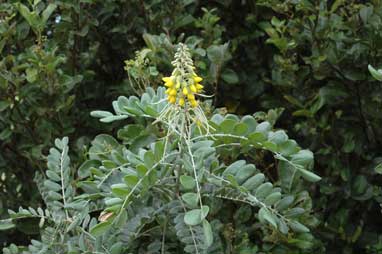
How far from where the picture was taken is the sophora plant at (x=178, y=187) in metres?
1.96

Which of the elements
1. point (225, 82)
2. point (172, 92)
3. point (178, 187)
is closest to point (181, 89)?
point (172, 92)

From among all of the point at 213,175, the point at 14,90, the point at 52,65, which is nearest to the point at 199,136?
the point at 213,175

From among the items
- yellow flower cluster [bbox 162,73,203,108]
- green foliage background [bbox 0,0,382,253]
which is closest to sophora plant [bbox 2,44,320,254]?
yellow flower cluster [bbox 162,73,203,108]

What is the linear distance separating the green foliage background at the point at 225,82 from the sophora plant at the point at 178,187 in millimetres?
399

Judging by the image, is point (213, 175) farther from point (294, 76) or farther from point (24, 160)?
point (24, 160)

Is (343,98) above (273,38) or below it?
below

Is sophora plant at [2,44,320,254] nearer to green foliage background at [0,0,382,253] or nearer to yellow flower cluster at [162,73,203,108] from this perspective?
yellow flower cluster at [162,73,203,108]

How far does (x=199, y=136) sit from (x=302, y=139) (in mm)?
1238

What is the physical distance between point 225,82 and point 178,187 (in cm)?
121

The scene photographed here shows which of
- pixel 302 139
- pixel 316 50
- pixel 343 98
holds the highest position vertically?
pixel 316 50

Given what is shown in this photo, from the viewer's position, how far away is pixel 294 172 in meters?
2.44

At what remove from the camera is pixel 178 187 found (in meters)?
2.14

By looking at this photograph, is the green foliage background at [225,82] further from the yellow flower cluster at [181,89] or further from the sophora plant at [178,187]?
the yellow flower cluster at [181,89]

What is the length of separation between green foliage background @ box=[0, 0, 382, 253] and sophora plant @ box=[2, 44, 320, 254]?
40cm
